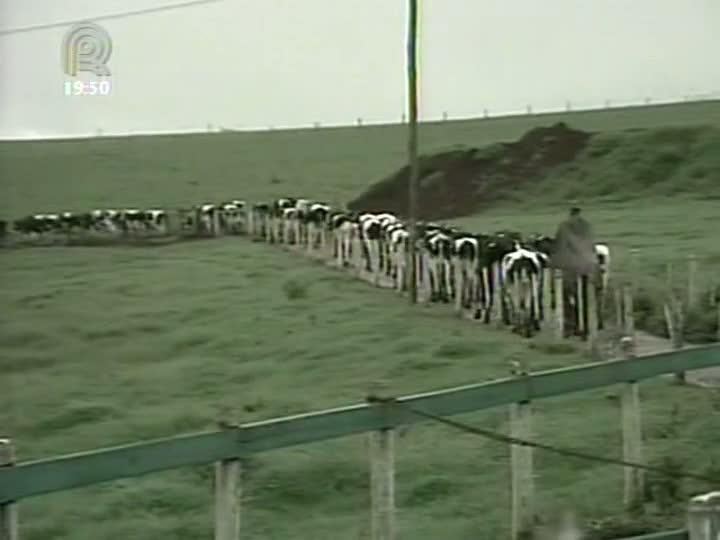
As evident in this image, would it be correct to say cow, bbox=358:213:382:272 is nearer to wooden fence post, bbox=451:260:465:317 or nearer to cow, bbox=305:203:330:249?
cow, bbox=305:203:330:249

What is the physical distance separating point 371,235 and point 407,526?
8173 mm

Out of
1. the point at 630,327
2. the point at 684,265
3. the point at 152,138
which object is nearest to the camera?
the point at 630,327

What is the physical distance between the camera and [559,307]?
7547 millimetres

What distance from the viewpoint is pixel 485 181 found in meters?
15.0

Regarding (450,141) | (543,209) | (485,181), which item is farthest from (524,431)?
(485,181)

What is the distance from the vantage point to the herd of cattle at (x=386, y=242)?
8.20m

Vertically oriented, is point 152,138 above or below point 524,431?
above

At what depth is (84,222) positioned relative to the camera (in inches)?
392

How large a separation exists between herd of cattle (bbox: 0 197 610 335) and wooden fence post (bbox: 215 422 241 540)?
3462 millimetres

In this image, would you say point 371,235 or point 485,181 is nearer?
point 371,235

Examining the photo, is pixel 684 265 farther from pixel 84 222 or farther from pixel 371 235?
pixel 84 222

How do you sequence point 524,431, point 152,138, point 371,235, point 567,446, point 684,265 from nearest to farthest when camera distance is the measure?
point 524,431
point 567,446
point 152,138
point 684,265
point 371,235

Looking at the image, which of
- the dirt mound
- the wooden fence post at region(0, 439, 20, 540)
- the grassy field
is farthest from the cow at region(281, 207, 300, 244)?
the wooden fence post at region(0, 439, 20, 540)

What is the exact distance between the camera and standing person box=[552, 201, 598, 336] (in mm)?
7637
